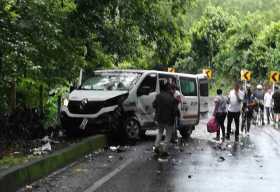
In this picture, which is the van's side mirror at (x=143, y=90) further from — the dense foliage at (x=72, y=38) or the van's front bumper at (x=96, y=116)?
the dense foliage at (x=72, y=38)

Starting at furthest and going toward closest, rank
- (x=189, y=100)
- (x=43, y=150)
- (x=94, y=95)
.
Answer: (x=189, y=100), (x=94, y=95), (x=43, y=150)

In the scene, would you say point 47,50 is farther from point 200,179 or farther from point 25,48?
point 200,179

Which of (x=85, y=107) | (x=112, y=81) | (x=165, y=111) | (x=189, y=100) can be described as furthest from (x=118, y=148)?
(x=189, y=100)

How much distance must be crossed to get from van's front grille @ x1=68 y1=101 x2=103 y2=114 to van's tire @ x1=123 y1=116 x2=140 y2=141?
882 millimetres

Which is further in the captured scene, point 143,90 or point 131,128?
point 143,90

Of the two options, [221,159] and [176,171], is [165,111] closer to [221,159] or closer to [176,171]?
[221,159]

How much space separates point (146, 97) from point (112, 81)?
1.05 meters

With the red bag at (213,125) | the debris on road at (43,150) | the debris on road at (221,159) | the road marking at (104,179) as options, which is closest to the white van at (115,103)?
the red bag at (213,125)

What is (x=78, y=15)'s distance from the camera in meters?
21.5

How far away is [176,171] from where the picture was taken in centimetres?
1226

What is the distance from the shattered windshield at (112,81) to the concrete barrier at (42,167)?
280 cm

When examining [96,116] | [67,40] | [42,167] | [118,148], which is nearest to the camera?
[42,167]

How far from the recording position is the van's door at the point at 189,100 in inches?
796

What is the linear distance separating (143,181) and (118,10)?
43.7 ft
